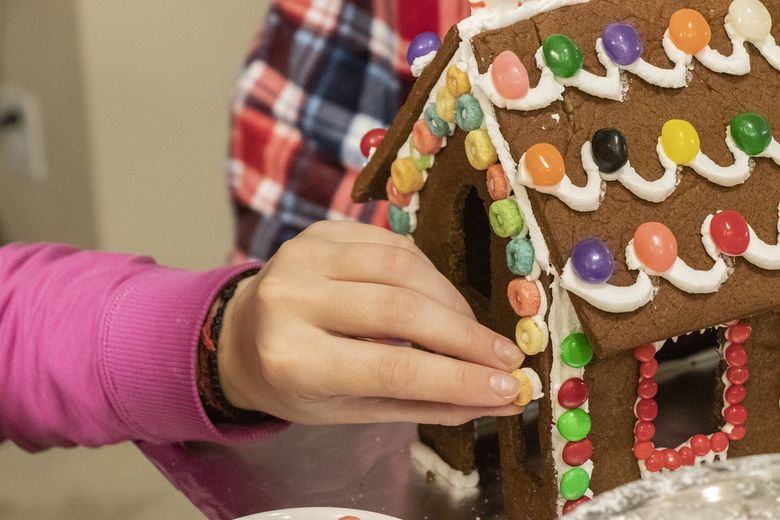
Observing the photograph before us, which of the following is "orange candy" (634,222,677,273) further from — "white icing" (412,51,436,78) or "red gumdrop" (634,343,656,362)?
"white icing" (412,51,436,78)

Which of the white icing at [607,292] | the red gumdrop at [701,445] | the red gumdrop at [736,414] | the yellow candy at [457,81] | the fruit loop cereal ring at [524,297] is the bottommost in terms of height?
the red gumdrop at [701,445]

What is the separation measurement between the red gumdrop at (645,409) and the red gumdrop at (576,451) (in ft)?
0.14

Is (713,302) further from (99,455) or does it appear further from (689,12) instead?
(99,455)

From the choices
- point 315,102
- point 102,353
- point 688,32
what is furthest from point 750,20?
point 315,102

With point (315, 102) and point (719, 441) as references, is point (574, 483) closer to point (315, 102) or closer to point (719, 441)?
point (719, 441)

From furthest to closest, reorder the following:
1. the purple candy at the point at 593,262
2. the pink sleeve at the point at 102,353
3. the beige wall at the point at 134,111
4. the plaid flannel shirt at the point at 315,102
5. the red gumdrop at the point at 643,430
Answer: the beige wall at the point at 134,111
the plaid flannel shirt at the point at 315,102
the pink sleeve at the point at 102,353
the red gumdrop at the point at 643,430
the purple candy at the point at 593,262

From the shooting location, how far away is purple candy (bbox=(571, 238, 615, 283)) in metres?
0.59

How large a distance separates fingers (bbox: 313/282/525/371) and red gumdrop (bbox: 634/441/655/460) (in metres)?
0.11

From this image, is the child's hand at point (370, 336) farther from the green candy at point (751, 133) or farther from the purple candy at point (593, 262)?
the green candy at point (751, 133)

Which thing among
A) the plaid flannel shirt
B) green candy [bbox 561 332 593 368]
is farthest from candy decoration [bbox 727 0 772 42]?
the plaid flannel shirt

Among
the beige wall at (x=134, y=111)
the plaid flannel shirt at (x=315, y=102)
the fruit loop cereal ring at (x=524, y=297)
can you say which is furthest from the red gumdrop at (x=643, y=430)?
the beige wall at (x=134, y=111)

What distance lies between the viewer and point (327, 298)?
0.69 metres

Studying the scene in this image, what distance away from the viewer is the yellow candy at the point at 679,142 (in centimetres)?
64

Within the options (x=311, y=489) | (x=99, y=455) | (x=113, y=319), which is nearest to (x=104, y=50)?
(x=99, y=455)
